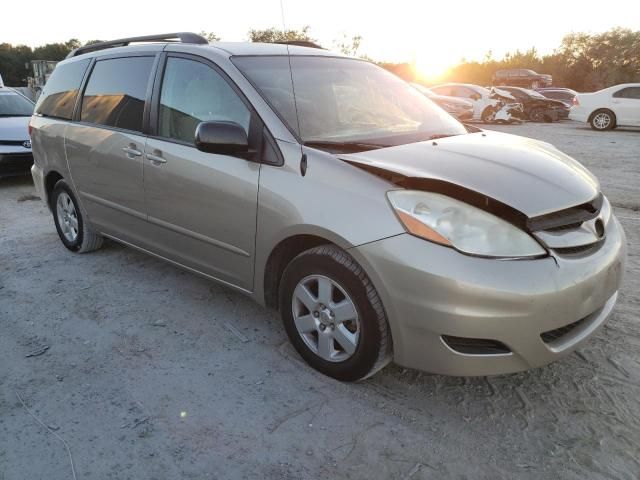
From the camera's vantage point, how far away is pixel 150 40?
149 inches

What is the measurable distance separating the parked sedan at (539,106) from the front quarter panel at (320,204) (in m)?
19.5

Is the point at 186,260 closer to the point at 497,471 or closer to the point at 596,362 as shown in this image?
the point at 497,471

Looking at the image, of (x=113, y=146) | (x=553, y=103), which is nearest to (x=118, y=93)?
(x=113, y=146)

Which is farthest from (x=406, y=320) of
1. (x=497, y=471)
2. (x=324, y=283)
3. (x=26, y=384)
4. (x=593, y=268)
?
(x=26, y=384)

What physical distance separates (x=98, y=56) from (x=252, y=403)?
3212 mm

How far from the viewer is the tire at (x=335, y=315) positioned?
2361 millimetres

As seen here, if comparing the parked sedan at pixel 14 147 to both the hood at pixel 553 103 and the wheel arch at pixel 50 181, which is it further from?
the hood at pixel 553 103

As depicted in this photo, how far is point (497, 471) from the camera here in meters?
2.07

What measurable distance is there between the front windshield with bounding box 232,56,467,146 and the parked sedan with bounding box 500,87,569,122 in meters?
18.1

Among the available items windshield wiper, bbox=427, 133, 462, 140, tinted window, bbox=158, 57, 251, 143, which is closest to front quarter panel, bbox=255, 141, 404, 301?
tinted window, bbox=158, 57, 251, 143

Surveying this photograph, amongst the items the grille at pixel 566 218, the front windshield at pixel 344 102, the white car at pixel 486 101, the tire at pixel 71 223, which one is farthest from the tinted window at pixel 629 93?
the tire at pixel 71 223

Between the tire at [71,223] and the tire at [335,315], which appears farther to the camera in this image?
the tire at [71,223]

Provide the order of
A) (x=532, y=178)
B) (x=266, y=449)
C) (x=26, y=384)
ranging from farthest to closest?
(x=26, y=384), (x=532, y=178), (x=266, y=449)

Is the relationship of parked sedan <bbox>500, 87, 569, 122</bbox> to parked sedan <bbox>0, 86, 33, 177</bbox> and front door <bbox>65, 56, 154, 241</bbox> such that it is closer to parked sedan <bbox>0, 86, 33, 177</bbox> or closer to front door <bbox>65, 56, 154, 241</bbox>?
parked sedan <bbox>0, 86, 33, 177</bbox>
